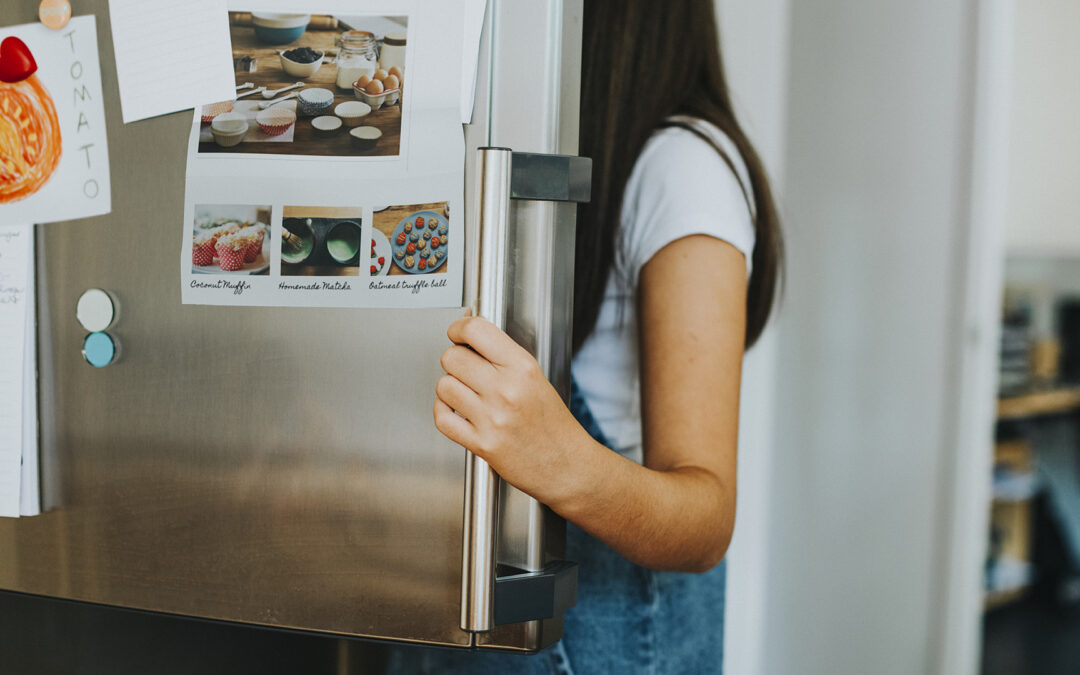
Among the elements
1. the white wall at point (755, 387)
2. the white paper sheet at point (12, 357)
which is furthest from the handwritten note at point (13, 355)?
the white wall at point (755, 387)

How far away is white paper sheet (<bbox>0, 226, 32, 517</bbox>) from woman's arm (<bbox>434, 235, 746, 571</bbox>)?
14.2 inches

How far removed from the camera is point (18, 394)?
67cm

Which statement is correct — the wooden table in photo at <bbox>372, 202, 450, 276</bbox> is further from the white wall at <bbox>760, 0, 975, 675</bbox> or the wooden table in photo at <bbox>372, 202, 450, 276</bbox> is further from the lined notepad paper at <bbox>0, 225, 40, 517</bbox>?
the white wall at <bbox>760, 0, 975, 675</bbox>

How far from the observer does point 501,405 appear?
0.54 metres

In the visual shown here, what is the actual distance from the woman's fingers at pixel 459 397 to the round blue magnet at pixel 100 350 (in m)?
0.28

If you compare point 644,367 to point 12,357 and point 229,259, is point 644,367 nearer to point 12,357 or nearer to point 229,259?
point 229,259

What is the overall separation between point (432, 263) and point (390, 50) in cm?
15

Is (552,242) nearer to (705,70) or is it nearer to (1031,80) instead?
(705,70)

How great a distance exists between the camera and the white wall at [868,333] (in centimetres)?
176

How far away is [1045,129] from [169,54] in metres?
2.47

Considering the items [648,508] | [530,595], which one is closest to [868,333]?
[648,508]

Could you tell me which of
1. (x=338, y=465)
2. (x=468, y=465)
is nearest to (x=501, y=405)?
(x=468, y=465)

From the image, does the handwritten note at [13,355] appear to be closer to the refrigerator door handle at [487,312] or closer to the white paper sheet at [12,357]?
the white paper sheet at [12,357]

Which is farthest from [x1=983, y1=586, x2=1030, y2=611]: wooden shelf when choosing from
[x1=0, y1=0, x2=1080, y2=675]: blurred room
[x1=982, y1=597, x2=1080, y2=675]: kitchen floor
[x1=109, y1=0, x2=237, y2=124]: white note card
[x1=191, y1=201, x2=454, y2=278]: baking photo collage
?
[x1=109, y1=0, x2=237, y2=124]: white note card
